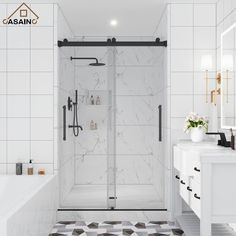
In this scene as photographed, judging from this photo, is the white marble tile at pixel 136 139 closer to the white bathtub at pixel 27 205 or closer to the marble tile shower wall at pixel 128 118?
the marble tile shower wall at pixel 128 118

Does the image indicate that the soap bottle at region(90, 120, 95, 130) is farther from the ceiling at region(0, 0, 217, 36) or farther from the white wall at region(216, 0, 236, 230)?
the white wall at region(216, 0, 236, 230)

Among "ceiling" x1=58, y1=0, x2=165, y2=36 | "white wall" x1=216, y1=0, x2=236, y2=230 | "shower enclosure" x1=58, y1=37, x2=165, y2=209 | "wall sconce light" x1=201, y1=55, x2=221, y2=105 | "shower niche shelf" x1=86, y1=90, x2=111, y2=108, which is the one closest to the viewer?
"white wall" x1=216, y1=0, x2=236, y2=230

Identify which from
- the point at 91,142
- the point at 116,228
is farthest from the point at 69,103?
the point at 116,228

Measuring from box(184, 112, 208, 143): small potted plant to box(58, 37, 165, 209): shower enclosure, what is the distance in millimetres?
526

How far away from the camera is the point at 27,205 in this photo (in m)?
2.71

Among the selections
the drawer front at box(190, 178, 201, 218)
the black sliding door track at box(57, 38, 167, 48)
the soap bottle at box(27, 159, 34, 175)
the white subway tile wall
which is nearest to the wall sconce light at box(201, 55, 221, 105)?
the white subway tile wall

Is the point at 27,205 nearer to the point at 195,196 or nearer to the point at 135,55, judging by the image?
the point at 195,196

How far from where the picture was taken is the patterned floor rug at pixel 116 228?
3695 mm

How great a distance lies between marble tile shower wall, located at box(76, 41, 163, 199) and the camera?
4508 millimetres

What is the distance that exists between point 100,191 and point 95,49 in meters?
1.71

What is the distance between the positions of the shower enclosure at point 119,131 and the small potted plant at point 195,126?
53 centimetres

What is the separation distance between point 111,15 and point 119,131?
142 cm

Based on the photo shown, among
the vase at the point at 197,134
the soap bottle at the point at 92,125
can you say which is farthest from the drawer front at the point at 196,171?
the soap bottle at the point at 92,125

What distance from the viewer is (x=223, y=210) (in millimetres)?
2748
